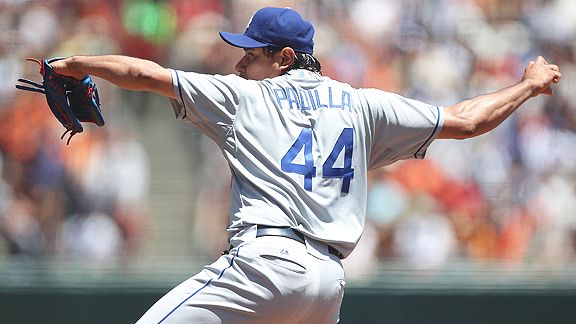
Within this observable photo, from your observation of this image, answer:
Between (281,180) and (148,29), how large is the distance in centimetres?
542

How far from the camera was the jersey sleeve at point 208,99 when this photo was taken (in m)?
3.63

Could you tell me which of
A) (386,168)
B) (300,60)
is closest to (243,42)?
(300,60)

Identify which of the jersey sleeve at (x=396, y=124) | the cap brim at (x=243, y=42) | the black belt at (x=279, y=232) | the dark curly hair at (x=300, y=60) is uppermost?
the cap brim at (x=243, y=42)

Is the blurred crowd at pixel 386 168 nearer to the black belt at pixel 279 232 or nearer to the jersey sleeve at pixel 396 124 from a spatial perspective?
the jersey sleeve at pixel 396 124

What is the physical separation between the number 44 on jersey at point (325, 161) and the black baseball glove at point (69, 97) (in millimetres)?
865

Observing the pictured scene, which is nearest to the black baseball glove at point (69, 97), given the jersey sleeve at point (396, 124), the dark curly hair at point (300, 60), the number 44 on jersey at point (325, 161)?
the dark curly hair at point (300, 60)

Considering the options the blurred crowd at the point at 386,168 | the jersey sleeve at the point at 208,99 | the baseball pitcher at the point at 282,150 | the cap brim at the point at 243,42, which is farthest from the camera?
the blurred crowd at the point at 386,168

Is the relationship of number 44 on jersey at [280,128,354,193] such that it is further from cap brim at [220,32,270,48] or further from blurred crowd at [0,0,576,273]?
blurred crowd at [0,0,576,273]

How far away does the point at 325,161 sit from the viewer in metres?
3.69

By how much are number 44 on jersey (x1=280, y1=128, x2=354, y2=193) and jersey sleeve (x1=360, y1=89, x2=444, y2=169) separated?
16 cm

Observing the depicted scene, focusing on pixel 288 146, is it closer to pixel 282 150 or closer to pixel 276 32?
pixel 282 150

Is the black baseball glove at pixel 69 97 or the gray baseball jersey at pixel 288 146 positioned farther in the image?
the black baseball glove at pixel 69 97

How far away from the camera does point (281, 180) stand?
3.63 meters

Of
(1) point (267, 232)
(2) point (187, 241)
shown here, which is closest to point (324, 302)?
(1) point (267, 232)
